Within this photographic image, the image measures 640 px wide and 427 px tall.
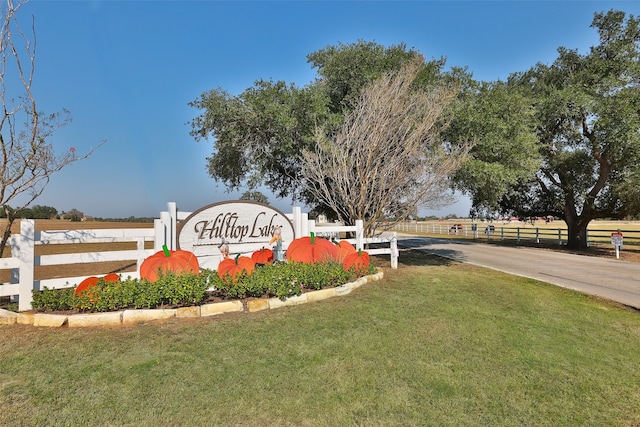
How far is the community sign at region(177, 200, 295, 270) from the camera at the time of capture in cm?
688

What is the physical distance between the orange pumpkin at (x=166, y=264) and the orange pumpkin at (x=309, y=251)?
6.83 feet

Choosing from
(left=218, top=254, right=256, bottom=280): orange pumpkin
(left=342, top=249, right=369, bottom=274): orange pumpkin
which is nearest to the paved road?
(left=342, top=249, right=369, bottom=274): orange pumpkin

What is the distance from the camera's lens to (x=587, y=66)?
1778cm

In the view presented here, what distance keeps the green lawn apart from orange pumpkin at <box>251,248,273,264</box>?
217 centimetres

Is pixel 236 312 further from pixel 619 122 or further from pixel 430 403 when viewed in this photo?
pixel 619 122

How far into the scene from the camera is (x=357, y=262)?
7734mm

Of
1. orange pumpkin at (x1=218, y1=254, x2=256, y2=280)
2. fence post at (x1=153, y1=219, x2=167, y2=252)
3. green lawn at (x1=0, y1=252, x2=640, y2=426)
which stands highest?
fence post at (x1=153, y1=219, x2=167, y2=252)

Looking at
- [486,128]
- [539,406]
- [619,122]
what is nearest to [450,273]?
[486,128]

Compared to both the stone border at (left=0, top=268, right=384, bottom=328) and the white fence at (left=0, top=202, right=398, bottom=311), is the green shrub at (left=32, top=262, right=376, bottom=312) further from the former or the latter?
the white fence at (left=0, top=202, right=398, bottom=311)

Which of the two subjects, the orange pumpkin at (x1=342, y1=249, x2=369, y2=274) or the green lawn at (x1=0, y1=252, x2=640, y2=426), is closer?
the green lawn at (x1=0, y1=252, x2=640, y2=426)

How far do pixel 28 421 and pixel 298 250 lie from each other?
5.32 meters

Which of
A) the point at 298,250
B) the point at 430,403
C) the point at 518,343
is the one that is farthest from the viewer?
the point at 298,250

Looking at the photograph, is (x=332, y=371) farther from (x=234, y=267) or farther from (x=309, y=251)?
(x=309, y=251)

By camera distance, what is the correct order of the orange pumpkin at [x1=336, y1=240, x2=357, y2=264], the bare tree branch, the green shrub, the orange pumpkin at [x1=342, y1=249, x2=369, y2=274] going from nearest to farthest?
the green shrub
the orange pumpkin at [x1=342, y1=249, x2=369, y2=274]
the orange pumpkin at [x1=336, y1=240, x2=357, y2=264]
the bare tree branch
